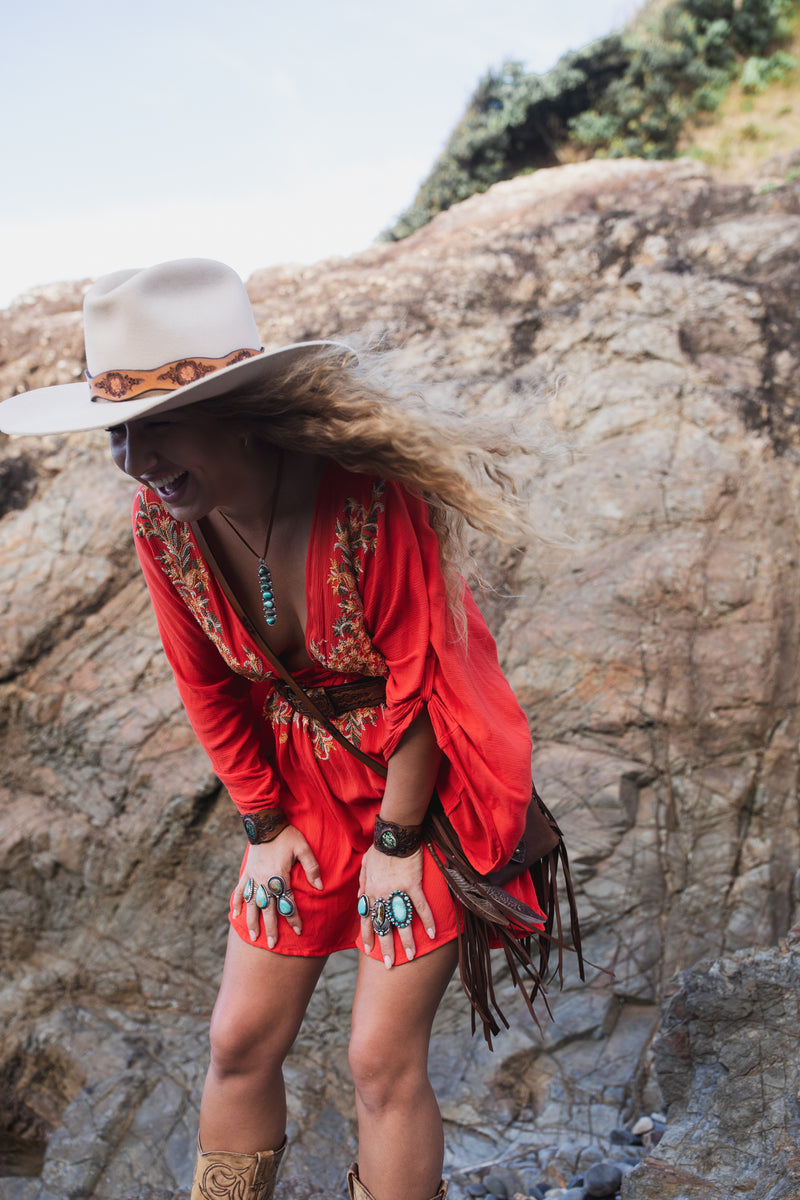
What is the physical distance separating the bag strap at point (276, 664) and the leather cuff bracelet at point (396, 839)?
12cm

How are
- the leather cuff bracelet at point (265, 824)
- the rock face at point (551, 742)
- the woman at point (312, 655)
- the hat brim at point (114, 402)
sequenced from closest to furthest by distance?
the hat brim at point (114, 402)
the woman at point (312, 655)
the leather cuff bracelet at point (265, 824)
the rock face at point (551, 742)

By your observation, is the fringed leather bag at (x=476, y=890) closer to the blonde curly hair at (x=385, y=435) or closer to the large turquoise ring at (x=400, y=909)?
the large turquoise ring at (x=400, y=909)

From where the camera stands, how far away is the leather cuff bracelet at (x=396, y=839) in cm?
172

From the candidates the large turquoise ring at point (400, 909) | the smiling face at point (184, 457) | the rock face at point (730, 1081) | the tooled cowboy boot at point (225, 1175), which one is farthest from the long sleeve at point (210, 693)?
the rock face at point (730, 1081)

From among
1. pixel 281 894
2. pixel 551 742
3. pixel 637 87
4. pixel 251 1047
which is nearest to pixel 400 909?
pixel 281 894

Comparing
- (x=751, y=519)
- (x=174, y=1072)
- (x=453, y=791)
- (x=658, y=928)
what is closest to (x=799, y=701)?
(x=751, y=519)

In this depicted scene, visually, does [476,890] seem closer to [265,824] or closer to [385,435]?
[265,824]

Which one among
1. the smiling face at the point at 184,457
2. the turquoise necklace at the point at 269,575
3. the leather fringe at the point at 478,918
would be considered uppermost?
the smiling face at the point at 184,457

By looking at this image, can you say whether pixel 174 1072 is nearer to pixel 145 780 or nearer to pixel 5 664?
pixel 145 780

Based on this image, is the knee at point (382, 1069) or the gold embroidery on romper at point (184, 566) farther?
the gold embroidery on romper at point (184, 566)

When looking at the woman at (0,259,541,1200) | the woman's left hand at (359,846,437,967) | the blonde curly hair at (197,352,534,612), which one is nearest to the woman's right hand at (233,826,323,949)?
the woman at (0,259,541,1200)

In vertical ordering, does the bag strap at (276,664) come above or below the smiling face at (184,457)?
below

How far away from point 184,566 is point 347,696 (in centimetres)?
43

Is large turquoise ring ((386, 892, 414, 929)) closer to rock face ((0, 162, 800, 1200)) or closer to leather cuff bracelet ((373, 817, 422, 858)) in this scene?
leather cuff bracelet ((373, 817, 422, 858))
